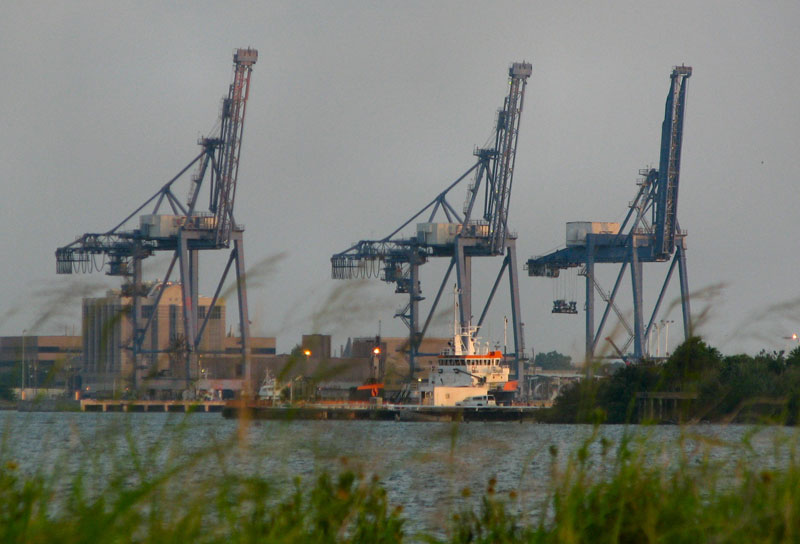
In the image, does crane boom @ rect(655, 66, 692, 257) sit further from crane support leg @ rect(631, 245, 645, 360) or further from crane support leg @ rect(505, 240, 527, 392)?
crane support leg @ rect(505, 240, 527, 392)

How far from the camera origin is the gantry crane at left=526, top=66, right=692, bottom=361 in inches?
3462

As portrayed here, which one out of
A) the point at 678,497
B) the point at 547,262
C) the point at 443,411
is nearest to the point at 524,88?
the point at 547,262

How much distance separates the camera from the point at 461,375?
82188 mm

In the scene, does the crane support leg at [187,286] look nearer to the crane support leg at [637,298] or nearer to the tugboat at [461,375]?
the tugboat at [461,375]

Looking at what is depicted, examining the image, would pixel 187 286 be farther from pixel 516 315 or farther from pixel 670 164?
pixel 670 164

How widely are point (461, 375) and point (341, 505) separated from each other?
246ft

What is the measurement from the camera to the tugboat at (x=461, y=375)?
81.3m

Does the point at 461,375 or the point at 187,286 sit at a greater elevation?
the point at 187,286

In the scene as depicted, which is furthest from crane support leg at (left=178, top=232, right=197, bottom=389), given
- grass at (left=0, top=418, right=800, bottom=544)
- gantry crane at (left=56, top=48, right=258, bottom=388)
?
grass at (left=0, top=418, right=800, bottom=544)

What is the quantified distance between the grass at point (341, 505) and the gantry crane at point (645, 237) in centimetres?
7943

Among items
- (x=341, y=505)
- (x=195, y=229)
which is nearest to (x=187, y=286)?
(x=195, y=229)

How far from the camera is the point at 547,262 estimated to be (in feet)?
311

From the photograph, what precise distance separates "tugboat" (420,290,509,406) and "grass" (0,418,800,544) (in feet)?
238

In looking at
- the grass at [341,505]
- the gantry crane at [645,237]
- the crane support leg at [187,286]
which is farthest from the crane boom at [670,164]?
the grass at [341,505]
